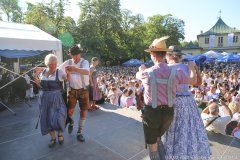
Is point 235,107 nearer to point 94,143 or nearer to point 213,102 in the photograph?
point 213,102

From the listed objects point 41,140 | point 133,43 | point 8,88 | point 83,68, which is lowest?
point 41,140

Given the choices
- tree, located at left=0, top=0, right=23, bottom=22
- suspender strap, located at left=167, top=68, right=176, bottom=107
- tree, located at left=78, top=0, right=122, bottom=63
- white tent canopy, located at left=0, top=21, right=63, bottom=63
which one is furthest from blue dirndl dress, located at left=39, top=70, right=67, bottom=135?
tree, located at left=0, top=0, right=23, bottom=22

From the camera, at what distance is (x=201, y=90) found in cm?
813

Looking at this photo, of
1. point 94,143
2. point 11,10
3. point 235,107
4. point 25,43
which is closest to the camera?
point 94,143

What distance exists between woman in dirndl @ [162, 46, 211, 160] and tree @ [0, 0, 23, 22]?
1518 inches

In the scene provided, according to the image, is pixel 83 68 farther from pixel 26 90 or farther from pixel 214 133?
pixel 26 90

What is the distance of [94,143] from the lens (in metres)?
3.26

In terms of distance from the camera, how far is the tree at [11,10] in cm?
3338

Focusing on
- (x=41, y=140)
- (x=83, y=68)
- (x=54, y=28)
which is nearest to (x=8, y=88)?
(x=41, y=140)

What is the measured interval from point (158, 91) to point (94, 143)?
1661mm

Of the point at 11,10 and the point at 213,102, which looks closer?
the point at 213,102

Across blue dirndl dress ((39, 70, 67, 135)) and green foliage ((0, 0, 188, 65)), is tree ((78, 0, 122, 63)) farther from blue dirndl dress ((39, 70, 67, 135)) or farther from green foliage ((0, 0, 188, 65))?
blue dirndl dress ((39, 70, 67, 135))

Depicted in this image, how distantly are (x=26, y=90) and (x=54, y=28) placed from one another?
21.3 meters

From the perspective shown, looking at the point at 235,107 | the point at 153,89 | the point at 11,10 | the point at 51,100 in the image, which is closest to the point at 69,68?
the point at 51,100
